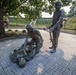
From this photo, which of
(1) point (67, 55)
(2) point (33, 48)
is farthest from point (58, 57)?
(2) point (33, 48)

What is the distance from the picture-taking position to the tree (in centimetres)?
875

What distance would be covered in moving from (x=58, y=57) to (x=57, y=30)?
1.04 meters

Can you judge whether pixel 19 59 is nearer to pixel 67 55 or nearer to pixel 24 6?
pixel 67 55

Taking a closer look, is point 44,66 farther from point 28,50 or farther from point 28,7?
point 28,7

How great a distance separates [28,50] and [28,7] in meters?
5.54

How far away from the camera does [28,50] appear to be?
475 centimetres

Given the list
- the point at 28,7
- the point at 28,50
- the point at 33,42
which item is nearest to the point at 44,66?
the point at 28,50

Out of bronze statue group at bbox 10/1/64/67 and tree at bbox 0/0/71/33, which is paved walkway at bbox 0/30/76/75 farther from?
tree at bbox 0/0/71/33

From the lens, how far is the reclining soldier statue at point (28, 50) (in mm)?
4062

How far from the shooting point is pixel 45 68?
3.87 meters

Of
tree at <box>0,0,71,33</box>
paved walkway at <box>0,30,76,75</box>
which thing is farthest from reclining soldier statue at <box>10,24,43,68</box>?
tree at <box>0,0,71,33</box>

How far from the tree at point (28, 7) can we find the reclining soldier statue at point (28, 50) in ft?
15.1

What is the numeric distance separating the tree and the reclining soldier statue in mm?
4604

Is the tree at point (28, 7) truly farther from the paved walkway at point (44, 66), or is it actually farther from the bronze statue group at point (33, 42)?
the paved walkway at point (44, 66)
